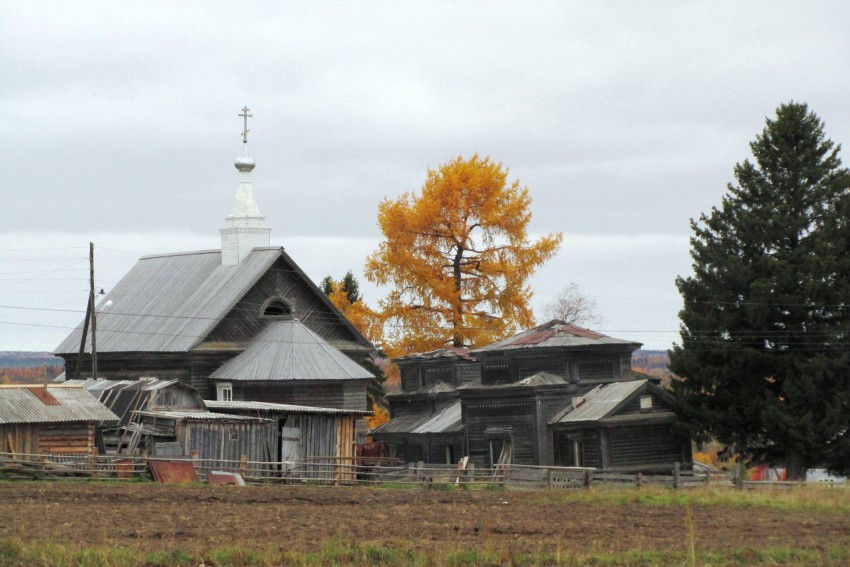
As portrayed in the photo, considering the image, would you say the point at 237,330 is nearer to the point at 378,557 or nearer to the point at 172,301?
the point at 172,301

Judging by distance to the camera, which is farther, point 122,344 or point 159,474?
point 122,344

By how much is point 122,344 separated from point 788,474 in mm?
27907

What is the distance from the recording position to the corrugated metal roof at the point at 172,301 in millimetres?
53750

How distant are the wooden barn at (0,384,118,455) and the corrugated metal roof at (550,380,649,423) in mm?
14819

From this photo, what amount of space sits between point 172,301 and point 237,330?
4741 millimetres

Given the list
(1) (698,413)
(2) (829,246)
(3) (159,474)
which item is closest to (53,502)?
(3) (159,474)

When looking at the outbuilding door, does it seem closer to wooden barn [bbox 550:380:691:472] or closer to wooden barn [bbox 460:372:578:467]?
wooden barn [bbox 460:372:578:467]

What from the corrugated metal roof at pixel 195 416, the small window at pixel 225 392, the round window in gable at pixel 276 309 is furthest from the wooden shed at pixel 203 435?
the round window in gable at pixel 276 309

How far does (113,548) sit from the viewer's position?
64.3ft

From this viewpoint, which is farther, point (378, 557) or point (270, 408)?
point (270, 408)

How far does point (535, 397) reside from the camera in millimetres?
45312

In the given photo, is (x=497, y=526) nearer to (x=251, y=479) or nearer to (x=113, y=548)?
(x=113, y=548)

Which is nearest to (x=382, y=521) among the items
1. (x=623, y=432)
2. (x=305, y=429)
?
(x=305, y=429)

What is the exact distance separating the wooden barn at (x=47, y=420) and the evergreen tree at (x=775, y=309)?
729 inches
